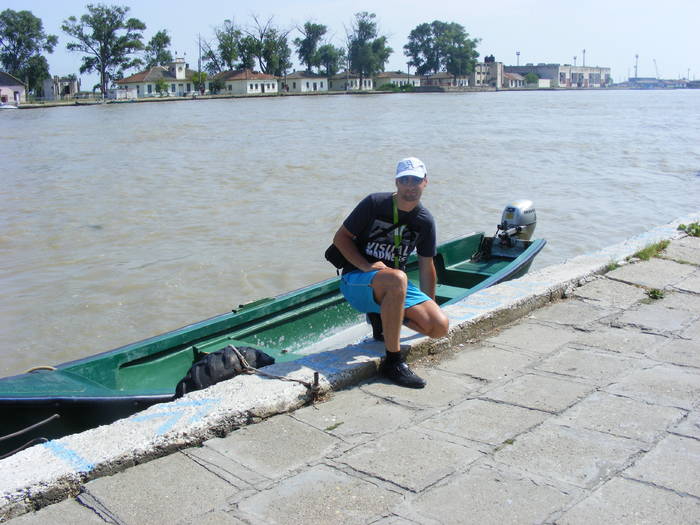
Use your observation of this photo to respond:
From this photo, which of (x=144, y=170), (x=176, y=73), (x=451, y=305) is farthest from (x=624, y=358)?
(x=176, y=73)

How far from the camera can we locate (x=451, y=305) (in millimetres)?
5527

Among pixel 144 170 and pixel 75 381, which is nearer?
pixel 75 381

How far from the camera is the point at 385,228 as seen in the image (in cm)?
431

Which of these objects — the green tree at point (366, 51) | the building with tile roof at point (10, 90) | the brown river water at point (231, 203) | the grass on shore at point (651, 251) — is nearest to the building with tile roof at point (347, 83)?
the green tree at point (366, 51)

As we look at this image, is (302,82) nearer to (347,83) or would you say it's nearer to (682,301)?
(347,83)

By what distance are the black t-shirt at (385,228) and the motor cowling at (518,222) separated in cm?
495

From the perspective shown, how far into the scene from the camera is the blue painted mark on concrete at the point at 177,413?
3346 millimetres

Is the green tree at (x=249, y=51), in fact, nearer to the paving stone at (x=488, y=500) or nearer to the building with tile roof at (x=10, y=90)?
the building with tile roof at (x=10, y=90)

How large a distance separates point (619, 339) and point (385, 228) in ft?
6.37

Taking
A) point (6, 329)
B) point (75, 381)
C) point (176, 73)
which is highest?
point (176, 73)

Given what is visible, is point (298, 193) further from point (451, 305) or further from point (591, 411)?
point (591, 411)

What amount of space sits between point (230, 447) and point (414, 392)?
1.14 m

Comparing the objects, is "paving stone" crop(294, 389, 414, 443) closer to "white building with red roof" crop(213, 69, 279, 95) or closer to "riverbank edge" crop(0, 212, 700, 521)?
"riverbank edge" crop(0, 212, 700, 521)

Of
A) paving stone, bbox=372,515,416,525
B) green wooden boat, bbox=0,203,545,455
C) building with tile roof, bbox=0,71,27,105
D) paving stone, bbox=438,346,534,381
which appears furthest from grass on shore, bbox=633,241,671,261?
building with tile roof, bbox=0,71,27,105
